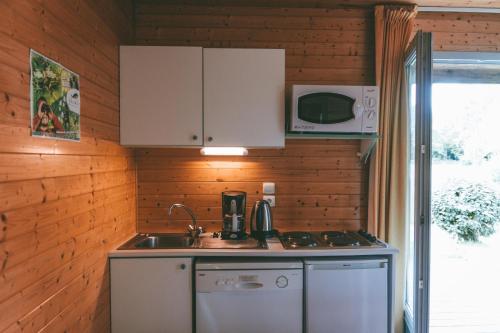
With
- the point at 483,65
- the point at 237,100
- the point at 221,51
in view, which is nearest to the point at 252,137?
the point at 237,100

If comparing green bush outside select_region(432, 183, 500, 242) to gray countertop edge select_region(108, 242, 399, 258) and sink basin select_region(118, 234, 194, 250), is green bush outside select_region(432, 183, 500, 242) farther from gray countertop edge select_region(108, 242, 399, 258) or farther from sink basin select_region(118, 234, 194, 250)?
sink basin select_region(118, 234, 194, 250)

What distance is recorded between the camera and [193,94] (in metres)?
1.85

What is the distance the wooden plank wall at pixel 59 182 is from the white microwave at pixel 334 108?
124cm

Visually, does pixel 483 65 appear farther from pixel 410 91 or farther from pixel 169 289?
pixel 169 289

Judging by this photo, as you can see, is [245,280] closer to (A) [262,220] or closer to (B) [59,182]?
(A) [262,220]

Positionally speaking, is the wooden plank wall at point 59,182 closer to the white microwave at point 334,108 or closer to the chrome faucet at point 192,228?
the chrome faucet at point 192,228

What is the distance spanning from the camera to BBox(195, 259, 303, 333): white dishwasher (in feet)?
5.55

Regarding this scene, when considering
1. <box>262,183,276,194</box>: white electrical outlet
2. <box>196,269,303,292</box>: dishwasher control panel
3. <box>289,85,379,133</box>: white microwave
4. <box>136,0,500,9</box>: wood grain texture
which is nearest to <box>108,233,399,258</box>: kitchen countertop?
<box>196,269,303,292</box>: dishwasher control panel

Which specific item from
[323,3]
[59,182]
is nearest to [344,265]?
[59,182]

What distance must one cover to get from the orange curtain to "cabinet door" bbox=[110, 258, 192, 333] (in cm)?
153

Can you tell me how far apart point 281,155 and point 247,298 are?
1107 millimetres

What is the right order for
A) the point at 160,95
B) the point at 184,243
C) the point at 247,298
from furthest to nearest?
the point at 184,243, the point at 160,95, the point at 247,298

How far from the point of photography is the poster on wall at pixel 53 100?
Result: 106 centimetres

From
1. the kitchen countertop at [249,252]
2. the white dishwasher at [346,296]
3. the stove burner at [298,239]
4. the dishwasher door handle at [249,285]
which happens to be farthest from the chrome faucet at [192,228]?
the white dishwasher at [346,296]
